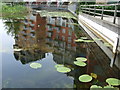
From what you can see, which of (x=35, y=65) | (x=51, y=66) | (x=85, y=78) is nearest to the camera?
(x=85, y=78)

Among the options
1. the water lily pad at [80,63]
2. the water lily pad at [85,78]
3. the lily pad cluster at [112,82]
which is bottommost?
the lily pad cluster at [112,82]

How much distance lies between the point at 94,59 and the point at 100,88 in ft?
6.35

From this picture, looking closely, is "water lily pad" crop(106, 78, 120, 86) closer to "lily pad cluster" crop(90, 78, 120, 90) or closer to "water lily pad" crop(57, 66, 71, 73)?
"lily pad cluster" crop(90, 78, 120, 90)

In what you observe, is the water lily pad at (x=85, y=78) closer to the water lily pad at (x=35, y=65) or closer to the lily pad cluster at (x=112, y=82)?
the lily pad cluster at (x=112, y=82)

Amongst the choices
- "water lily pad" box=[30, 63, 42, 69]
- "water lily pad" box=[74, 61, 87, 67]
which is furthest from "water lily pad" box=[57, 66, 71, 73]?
"water lily pad" box=[30, 63, 42, 69]

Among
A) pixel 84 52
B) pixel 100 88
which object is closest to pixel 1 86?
pixel 100 88

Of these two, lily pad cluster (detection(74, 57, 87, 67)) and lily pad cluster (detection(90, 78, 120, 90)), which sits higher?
lily pad cluster (detection(74, 57, 87, 67))

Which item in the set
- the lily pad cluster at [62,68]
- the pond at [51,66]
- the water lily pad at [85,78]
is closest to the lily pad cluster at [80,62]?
the pond at [51,66]

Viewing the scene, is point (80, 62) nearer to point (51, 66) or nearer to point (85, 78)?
point (51, 66)

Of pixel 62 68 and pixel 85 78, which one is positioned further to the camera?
pixel 62 68

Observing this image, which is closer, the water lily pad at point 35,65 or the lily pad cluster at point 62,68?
the lily pad cluster at point 62,68

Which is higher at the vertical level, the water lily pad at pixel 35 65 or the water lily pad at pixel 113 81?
the water lily pad at pixel 35 65

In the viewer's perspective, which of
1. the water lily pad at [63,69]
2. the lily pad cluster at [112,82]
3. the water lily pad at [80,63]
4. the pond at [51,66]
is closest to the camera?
the lily pad cluster at [112,82]

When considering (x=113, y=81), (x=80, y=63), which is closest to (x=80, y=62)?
(x=80, y=63)
